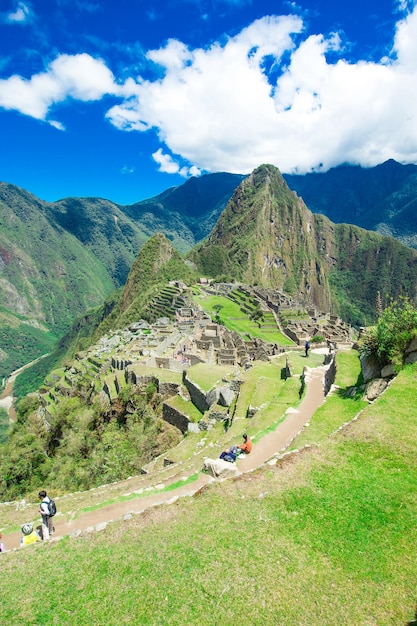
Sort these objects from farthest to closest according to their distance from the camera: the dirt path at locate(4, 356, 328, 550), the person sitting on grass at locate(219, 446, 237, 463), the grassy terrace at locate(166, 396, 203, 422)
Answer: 1. the grassy terrace at locate(166, 396, 203, 422)
2. the person sitting on grass at locate(219, 446, 237, 463)
3. the dirt path at locate(4, 356, 328, 550)

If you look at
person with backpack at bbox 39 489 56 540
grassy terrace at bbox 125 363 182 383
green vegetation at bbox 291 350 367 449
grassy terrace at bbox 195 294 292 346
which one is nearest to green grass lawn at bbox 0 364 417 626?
person with backpack at bbox 39 489 56 540

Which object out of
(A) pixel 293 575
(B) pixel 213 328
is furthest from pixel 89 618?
(B) pixel 213 328

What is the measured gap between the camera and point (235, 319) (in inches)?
2997

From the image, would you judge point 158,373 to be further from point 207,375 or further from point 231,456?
point 231,456

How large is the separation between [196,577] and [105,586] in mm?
1595

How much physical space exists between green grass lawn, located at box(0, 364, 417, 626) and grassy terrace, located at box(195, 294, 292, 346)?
5228 centimetres

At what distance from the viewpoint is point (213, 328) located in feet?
169

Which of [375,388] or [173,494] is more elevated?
[375,388]

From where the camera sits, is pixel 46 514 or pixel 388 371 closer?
pixel 46 514

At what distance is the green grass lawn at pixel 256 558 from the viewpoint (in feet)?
17.8

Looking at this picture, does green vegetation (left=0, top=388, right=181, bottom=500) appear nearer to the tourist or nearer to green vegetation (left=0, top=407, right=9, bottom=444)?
the tourist

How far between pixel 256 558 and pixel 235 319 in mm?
70083

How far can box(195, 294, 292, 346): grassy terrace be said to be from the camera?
217 ft

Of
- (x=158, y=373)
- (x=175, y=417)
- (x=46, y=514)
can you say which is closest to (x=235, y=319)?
(x=158, y=373)
